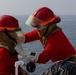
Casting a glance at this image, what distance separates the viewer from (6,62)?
3088 millimetres

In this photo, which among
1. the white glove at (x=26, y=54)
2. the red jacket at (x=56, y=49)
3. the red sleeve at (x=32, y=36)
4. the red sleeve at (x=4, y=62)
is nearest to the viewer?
the red sleeve at (x=4, y=62)

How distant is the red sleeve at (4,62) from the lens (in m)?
3.03

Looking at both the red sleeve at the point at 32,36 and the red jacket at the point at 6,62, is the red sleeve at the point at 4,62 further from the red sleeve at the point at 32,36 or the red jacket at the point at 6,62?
the red sleeve at the point at 32,36

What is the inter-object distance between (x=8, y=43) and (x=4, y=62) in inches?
9.0

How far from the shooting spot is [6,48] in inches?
124

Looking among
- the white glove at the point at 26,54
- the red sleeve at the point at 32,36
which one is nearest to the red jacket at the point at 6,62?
the white glove at the point at 26,54

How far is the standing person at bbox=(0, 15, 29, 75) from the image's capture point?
10.1ft

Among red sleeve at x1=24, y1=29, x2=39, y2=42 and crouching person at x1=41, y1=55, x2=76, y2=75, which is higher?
crouching person at x1=41, y1=55, x2=76, y2=75

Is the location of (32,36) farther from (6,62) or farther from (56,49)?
(6,62)

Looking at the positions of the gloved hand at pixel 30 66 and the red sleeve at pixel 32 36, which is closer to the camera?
the gloved hand at pixel 30 66

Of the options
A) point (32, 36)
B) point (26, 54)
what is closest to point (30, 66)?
point (26, 54)

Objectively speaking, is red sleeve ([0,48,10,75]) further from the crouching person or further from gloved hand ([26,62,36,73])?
the crouching person

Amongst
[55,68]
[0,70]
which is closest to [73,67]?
[55,68]

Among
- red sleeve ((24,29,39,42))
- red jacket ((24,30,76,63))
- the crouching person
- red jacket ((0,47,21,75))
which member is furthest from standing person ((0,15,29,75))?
the crouching person
